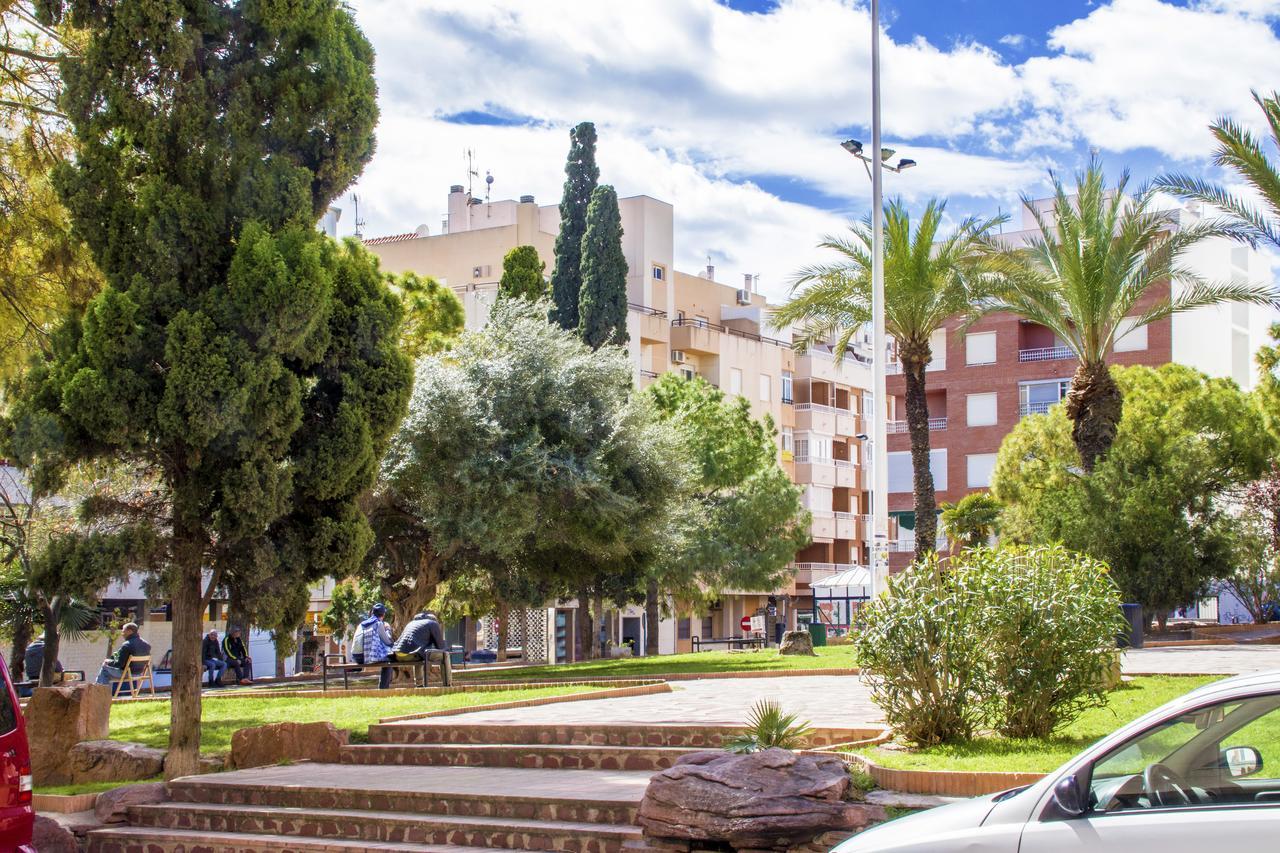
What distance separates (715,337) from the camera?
223 ft

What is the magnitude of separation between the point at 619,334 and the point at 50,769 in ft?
104

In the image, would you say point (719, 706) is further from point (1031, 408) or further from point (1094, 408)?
point (1031, 408)

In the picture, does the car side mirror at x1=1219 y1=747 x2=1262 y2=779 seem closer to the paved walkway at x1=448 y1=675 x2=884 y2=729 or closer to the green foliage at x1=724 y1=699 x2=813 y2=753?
the green foliage at x1=724 y1=699 x2=813 y2=753

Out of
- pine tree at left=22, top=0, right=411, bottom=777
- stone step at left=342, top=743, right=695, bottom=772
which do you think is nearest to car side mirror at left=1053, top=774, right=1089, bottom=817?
stone step at left=342, top=743, right=695, bottom=772

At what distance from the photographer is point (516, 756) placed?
1317 cm

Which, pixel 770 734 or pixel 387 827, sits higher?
pixel 770 734

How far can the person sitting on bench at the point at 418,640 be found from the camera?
70.5ft

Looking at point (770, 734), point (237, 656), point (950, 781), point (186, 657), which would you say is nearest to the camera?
point (950, 781)

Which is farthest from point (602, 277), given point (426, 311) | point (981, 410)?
point (981, 410)

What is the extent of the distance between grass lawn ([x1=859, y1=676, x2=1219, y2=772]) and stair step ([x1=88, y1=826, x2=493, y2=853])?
3578 millimetres

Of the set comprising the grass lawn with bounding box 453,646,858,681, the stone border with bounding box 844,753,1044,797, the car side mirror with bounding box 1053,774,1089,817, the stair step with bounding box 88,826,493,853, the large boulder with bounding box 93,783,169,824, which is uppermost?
the car side mirror with bounding box 1053,774,1089,817

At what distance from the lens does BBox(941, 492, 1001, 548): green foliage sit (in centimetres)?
4453

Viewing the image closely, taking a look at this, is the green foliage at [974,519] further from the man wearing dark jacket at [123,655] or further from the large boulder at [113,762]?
the large boulder at [113,762]

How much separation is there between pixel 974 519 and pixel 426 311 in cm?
1981
